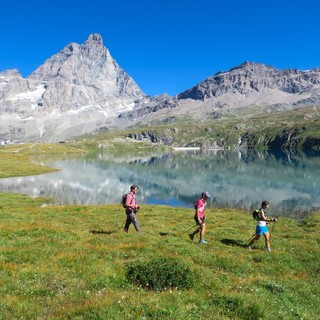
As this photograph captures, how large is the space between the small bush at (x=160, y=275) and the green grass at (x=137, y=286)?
37 centimetres

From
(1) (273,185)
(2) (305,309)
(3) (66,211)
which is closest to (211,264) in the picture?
(2) (305,309)

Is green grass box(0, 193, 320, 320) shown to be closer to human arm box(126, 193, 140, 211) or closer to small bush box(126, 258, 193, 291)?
small bush box(126, 258, 193, 291)

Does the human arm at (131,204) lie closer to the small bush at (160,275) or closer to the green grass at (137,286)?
the green grass at (137,286)

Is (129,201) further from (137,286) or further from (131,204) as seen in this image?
(137,286)

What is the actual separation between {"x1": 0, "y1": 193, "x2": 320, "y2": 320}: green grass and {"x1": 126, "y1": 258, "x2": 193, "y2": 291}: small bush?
1.22 ft

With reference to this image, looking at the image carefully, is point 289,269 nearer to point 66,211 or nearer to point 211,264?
point 211,264

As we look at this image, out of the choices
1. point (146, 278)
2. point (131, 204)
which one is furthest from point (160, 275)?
point (131, 204)

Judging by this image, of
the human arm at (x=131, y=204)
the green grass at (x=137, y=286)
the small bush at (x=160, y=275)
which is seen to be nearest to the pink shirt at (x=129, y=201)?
the human arm at (x=131, y=204)

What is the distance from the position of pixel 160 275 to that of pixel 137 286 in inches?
44.5

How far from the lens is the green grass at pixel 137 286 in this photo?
12141 mm

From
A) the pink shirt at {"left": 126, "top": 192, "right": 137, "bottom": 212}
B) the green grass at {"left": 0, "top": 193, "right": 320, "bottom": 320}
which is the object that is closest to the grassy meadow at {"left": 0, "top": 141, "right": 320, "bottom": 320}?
the green grass at {"left": 0, "top": 193, "right": 320, "bottom": 320}

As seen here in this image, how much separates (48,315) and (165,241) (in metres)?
14.4

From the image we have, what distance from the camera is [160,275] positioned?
620 inches

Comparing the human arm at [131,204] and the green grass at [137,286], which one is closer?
the green grass at [137,286]
